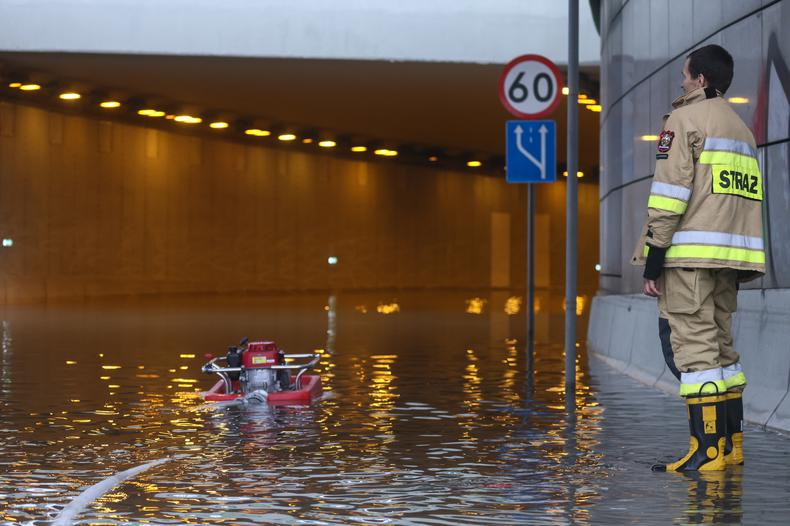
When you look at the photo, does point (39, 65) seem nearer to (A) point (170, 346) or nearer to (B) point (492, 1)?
(B) point (492, 1)

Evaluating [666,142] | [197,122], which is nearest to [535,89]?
[666,142]

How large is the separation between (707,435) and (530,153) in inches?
326

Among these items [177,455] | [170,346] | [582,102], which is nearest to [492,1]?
[582,102]

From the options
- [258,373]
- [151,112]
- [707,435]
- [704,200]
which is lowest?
[707,435]

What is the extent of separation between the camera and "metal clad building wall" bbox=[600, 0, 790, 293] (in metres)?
10.1

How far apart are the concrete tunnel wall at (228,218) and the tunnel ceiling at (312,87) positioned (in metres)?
2.70

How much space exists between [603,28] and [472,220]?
3848 centimetres

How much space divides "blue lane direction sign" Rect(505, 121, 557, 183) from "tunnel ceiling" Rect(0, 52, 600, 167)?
13385 mm

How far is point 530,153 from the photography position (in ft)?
50.2

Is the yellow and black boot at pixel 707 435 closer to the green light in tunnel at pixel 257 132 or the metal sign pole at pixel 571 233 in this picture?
the metal sign pole at pixel 571 233

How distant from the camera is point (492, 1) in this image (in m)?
27.6

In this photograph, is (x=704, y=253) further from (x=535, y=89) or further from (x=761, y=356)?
(x=535, y=89)

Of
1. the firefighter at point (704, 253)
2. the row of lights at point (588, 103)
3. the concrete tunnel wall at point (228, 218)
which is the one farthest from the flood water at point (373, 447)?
the concrete tunnel wall at point (228, 218)

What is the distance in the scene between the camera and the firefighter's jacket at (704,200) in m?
7.23
